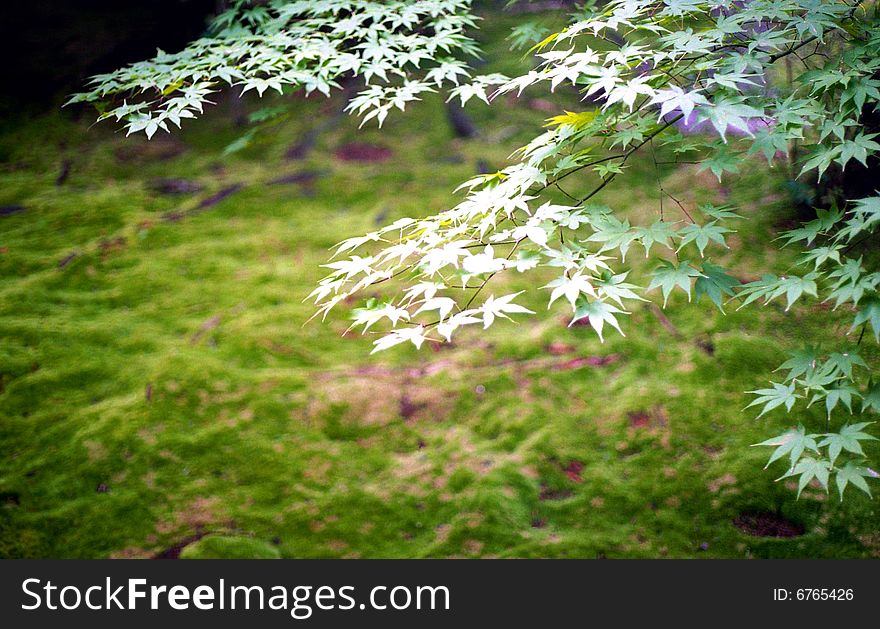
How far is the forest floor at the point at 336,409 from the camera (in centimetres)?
244

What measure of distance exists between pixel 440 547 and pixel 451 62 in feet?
6.41

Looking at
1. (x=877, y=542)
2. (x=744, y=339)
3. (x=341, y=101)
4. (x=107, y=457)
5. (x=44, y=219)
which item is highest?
(x=341, y=101)

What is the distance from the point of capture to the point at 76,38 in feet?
17.5

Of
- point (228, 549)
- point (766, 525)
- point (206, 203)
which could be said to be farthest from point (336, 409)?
point (206, 203)

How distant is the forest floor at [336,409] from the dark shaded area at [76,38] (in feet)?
4.88

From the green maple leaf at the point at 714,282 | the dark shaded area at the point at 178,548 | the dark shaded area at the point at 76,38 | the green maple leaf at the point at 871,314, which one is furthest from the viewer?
the dark shaded area at the point at 76,38

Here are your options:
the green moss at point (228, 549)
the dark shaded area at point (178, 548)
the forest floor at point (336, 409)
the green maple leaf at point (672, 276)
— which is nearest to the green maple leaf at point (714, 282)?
the green maple leaf at point (672, 276)

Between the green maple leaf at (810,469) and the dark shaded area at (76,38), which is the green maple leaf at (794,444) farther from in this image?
the dark shaded area at (76,38)

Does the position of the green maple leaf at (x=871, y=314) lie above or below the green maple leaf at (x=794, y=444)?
above

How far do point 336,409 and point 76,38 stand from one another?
4.49 meters

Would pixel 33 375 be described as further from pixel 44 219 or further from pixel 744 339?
pixel 744 339

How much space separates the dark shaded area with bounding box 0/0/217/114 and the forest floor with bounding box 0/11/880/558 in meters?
1.49

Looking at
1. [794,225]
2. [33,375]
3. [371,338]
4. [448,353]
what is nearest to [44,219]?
[33,375]

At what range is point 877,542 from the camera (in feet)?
7.72
